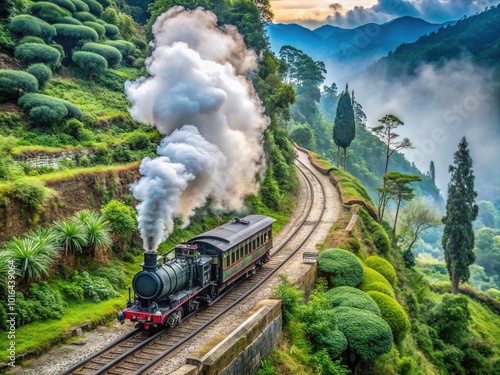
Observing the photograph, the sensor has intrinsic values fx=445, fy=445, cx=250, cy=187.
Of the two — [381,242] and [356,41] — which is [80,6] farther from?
[356,41]

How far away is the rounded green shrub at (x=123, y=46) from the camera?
34469 millimetres

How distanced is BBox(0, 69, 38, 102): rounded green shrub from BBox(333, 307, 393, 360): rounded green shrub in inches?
757

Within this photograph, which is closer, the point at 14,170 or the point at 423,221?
the point at 14,170

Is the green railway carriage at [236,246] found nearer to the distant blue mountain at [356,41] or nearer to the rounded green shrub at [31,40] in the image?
the rounded green shrub at [31,40]

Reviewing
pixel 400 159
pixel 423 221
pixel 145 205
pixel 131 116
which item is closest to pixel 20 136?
pixel 131 116

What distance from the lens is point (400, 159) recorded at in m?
92.9

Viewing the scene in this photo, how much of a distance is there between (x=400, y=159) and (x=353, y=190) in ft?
199

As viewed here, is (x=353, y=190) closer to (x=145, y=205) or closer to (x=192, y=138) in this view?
(x=192, y=138)

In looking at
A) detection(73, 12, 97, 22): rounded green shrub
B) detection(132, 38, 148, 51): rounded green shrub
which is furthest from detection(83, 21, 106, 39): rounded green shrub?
detection(132, 38, 148, 51): rounded green shrub

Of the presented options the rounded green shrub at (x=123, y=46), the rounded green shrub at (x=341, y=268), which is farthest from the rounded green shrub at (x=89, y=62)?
the rounded green shrub at (x=341, y=268)

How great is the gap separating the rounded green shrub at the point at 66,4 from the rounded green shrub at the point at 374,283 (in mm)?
28271

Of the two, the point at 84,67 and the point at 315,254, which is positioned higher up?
the point at 84,67

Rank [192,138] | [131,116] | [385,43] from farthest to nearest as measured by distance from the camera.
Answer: [385,43], [131,116], [192,138]

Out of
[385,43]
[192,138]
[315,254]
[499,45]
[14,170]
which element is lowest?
[315,254]
